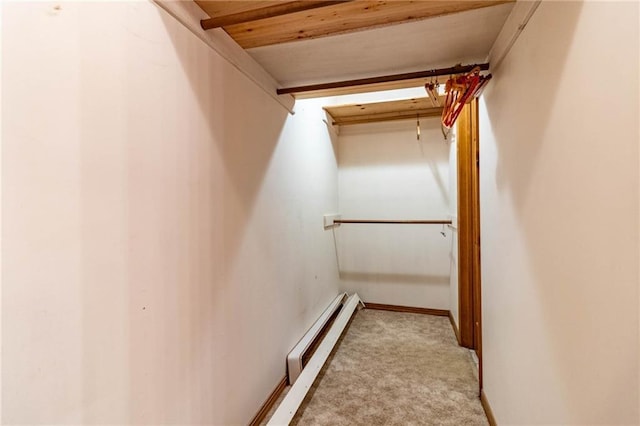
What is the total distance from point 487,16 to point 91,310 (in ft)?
6.35

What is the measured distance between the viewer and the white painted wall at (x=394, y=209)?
353 cm

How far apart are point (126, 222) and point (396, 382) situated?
208 cm

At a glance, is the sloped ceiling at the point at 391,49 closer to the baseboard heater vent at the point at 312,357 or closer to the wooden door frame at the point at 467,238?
the wooden door frame at the point at 467,238

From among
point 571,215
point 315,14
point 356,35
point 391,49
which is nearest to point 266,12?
point 315,14

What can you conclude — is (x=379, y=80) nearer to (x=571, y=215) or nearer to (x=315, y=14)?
(x=315, y=14)

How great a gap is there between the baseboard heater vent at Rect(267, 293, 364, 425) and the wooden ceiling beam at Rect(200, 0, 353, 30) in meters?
2.04

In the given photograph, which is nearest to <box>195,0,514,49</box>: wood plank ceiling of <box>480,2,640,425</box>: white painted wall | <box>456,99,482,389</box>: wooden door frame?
<box>480,2,640,425</box>: white painted wall

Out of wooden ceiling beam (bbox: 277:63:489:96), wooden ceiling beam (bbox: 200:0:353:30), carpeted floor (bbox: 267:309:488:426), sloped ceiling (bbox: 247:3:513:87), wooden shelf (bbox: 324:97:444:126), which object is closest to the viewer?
wooden ceiling beam (bbox: 200:0:353:30)

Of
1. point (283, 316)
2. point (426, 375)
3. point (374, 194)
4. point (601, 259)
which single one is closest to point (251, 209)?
point (283, 316)

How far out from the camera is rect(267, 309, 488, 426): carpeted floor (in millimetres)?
1823

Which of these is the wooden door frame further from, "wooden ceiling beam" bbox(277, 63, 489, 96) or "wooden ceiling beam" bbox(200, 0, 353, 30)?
"wooden ceiling beam" bbox(200, 0, 353, 30)

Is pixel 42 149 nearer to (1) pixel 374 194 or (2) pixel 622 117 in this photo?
(2) pixel 622 117

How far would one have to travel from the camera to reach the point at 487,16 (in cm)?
136

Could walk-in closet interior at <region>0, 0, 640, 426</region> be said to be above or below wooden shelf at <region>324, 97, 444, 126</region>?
below
